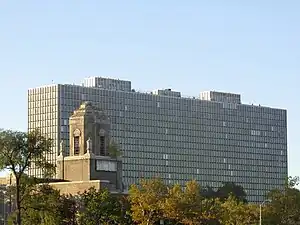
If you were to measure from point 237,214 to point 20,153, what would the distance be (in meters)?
47.6

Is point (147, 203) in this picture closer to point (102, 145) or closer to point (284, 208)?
point (102, 145)

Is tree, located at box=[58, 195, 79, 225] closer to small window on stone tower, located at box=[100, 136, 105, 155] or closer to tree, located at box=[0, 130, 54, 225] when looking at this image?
small window on stone tower, located at box=[100, 136, 105, 155]

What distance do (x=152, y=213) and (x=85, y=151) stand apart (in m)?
A: 23.6

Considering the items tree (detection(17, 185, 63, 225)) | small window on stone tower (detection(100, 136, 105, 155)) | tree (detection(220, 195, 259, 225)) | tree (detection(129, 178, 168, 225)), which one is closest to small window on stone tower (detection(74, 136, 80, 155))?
small window on stone tower (detection(100, 136, 105, 155))

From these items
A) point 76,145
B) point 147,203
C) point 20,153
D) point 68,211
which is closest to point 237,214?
point 147,203

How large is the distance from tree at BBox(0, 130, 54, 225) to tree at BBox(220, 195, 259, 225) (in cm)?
4125

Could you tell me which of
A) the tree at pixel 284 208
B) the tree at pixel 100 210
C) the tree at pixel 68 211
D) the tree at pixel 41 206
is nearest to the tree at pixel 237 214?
the tree at pixel 284 208

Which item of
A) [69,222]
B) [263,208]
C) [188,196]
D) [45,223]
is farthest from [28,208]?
[263,208]

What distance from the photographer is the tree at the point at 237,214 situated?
455 ft

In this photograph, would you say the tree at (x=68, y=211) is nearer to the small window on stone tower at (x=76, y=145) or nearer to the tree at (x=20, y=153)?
the small window on stone tower at (x=76, y=145)

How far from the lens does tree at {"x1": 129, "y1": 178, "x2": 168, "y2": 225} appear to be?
127938 millimetres

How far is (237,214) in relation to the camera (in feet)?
461

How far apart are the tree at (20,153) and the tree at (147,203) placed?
2657 cm

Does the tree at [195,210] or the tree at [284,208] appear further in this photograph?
the tree at [284,208]
